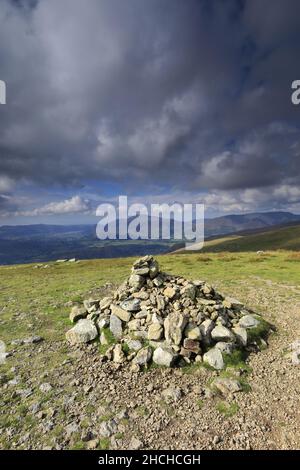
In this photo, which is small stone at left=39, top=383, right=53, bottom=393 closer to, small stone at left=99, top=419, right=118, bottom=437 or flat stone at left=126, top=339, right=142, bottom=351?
small stone at left=99, top=419, right=118, bottom=437

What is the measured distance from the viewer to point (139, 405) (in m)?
8.05

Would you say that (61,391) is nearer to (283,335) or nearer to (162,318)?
(162,318)

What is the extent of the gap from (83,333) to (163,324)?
3.72 meters

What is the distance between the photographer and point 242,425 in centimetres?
730

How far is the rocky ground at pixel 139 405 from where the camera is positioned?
6.85 m

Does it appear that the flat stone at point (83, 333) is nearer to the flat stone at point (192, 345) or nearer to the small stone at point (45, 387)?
the small stone at point (45, 387)

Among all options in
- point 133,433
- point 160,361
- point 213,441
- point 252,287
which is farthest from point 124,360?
point 252,287

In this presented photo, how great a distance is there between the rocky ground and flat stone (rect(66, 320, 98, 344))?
1.41 feet

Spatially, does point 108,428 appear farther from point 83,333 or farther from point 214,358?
point 83,333

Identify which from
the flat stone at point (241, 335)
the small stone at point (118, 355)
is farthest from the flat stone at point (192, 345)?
the small stone at point (118, 355)

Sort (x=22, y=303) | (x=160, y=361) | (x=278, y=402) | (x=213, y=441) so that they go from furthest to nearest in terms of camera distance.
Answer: (x=22, y=303)
(x=160, y=361)
(x=278, y=402)
(x=213, y=441)

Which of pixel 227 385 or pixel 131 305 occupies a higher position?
pixel 131 305

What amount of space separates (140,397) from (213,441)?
8.39 ft

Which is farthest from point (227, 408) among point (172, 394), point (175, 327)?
point (175, 327)
